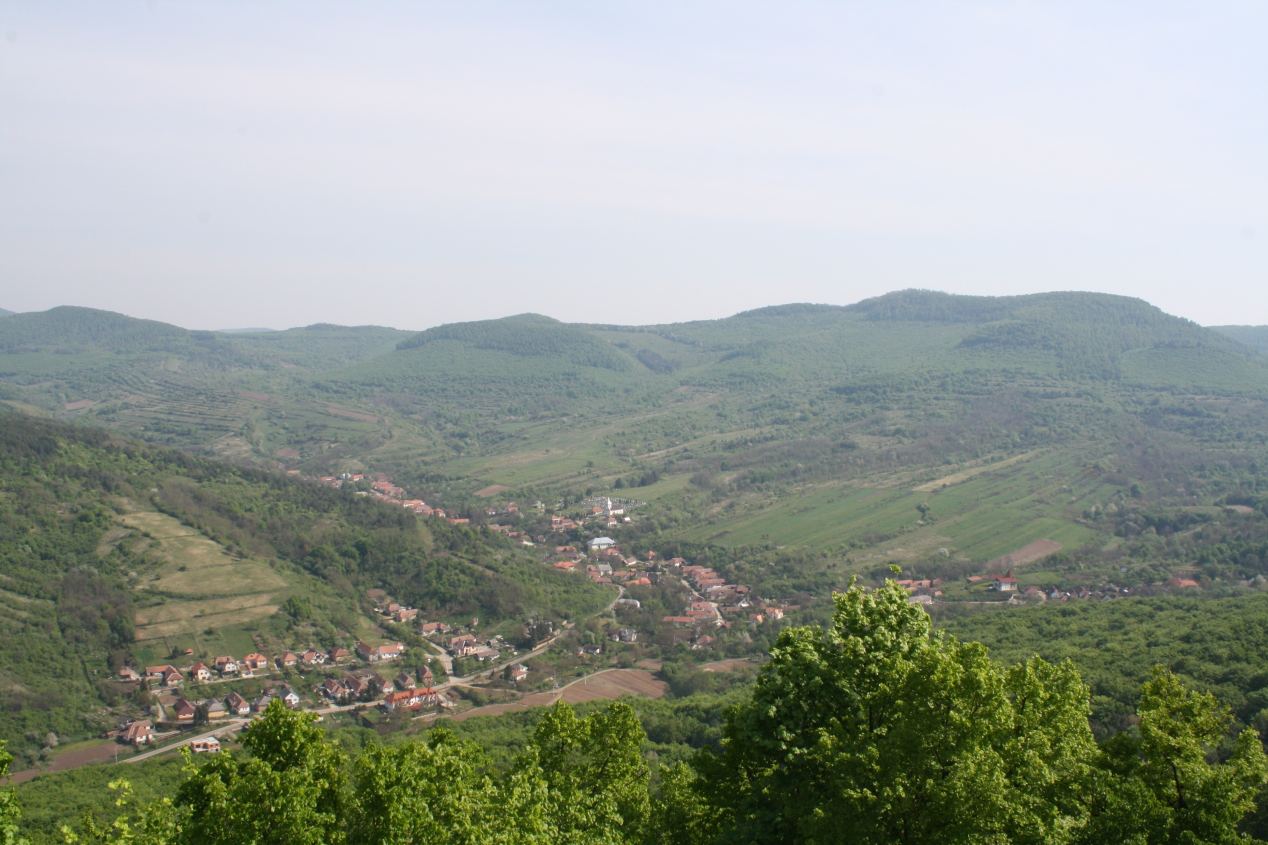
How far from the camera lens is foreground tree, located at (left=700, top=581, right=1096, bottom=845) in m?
14.3

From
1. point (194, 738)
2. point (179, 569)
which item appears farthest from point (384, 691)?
point (179, 569)

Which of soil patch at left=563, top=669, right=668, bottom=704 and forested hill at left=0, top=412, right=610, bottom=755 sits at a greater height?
forested hill at left=0, top=412, right=610, bottom=755

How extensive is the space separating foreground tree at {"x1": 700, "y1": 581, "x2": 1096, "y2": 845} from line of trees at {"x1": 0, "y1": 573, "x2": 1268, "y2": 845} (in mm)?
37

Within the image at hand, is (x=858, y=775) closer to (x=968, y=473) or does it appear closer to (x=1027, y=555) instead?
(x=1027, y=555)

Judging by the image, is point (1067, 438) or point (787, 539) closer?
point (787, 539)

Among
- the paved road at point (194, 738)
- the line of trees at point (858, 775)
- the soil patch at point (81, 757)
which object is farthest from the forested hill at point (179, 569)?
the line of trees at point (858, 775)

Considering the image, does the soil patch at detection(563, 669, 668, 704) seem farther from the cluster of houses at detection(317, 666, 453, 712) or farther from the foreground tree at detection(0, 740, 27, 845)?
the foreground tree at detection(0, 740, 27, 845)

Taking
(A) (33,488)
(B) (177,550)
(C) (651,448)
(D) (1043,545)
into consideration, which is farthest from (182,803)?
(C) (651,448)

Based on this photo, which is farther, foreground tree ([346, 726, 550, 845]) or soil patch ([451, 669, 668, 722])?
soil patch ([451, 669, 668, 722])

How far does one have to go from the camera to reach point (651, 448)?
195m

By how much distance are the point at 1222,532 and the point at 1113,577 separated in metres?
24.0

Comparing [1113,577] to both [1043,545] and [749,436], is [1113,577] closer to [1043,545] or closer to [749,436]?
[1043,545]

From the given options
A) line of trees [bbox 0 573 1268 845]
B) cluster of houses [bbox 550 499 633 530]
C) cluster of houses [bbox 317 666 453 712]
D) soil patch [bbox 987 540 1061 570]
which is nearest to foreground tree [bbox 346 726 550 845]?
line of trees [bbox 0 573 1268 845]

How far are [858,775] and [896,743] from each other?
3.45ft
